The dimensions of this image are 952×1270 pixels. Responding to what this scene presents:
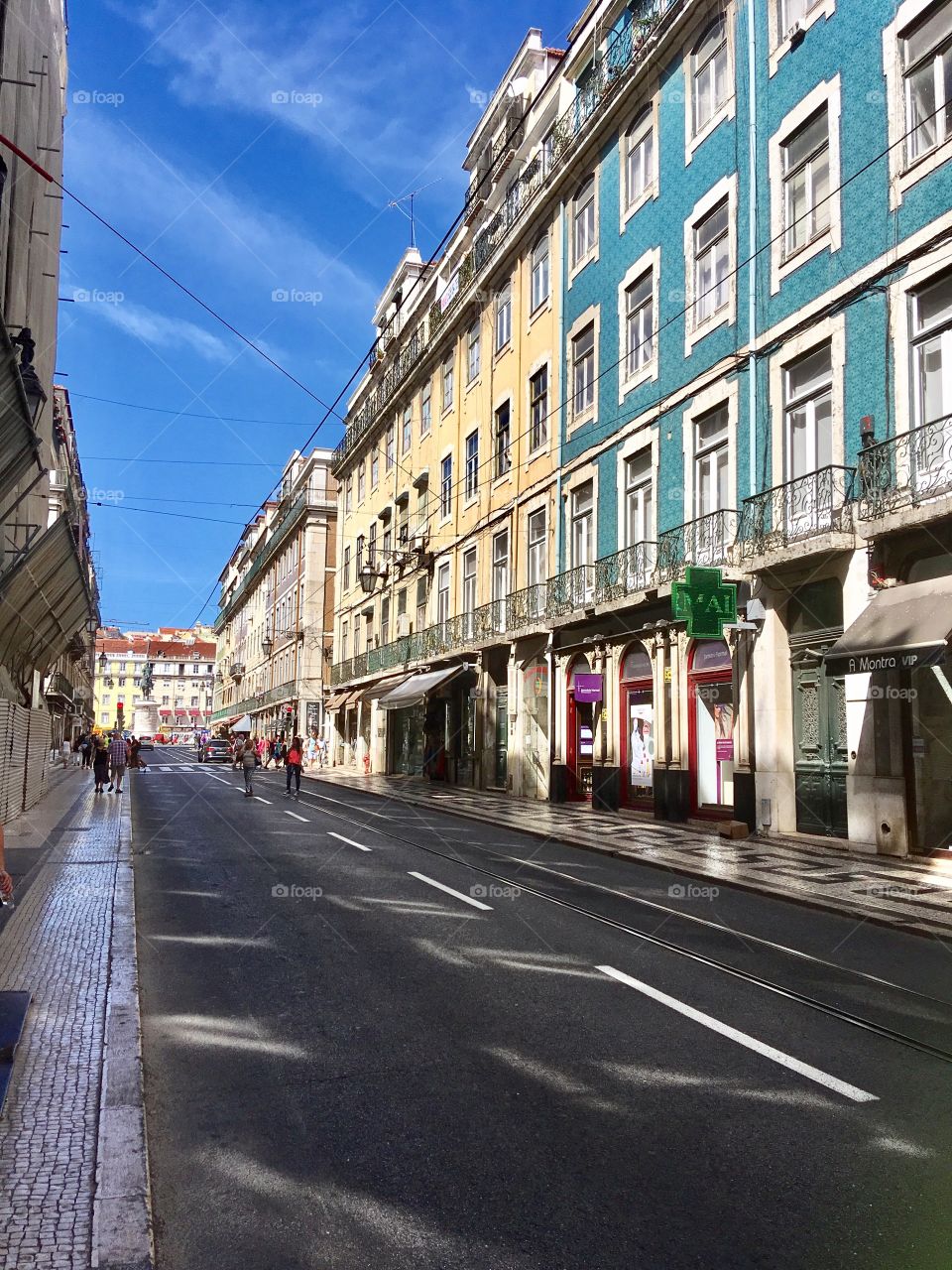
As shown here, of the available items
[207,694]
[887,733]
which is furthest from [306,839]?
[207,694]

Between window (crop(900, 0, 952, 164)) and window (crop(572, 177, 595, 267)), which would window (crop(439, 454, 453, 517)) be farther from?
window (crop(900, 0, 952, 164))

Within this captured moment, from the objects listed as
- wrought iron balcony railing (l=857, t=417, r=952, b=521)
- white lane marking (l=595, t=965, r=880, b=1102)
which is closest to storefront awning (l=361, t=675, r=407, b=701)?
wrought iron balcony railing (l=857, t=417, r=952, b=521)

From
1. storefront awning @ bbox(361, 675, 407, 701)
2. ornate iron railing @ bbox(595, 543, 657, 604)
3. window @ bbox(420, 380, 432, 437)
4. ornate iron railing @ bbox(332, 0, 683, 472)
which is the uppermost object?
ornate iron railing @ bbox(332, 0, 683, 472)

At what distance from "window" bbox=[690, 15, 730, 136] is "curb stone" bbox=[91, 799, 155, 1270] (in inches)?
755

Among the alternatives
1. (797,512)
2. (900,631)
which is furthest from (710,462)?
(900,631)

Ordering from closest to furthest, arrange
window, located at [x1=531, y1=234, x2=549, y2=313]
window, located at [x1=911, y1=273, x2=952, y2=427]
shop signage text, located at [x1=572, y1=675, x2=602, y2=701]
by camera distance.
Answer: window, located at [x1=911, y1=273, x2=952, y2=427] → shop signage text, located at [x1=572, y1=675, x2=602, y2=701] → window, located at [x1=531, y1=234, x2=549, y2=313]

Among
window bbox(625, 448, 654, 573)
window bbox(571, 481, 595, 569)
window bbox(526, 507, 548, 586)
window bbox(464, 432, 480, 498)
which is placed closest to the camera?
window bbox(625, 448, 654, 573)

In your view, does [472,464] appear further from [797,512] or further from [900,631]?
[900,631]

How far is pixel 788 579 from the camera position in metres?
16.0

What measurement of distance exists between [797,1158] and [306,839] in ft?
40.4

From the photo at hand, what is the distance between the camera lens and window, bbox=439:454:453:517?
34.3 metres

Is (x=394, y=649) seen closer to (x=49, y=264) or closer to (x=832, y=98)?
(x=49, y=264)

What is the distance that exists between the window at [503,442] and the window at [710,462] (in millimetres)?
10282

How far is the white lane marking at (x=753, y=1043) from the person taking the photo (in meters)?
4.63
